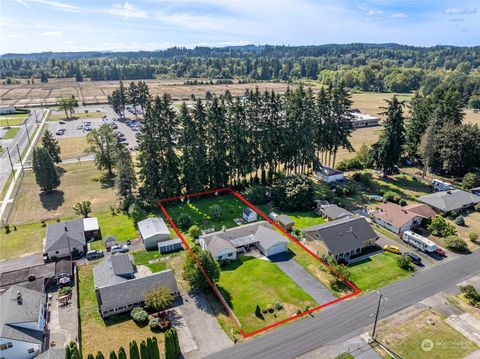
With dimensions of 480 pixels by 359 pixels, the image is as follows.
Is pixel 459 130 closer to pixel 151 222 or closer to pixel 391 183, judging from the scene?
pixel 391 183

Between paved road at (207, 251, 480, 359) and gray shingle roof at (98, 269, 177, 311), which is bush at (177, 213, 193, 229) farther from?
paved road at (207, 251, 480, 359)

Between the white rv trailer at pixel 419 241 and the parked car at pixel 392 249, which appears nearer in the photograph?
the white rv trailer at pixel 419 241

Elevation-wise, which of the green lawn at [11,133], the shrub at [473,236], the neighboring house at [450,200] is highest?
the green lawn at [11,133]

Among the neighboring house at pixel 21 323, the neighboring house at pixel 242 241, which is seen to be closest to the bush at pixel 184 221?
the neighboring house at pixel 242 241

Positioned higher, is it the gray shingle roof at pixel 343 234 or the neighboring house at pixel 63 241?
the gray shingle roof at pixel 343 234

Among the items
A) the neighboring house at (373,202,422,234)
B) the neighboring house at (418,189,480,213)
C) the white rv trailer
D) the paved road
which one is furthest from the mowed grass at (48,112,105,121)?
the paved road

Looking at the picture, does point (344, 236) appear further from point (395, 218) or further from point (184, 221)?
point (184, 221)

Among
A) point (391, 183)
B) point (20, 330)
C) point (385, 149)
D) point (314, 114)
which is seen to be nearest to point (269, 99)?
point (314, 114)

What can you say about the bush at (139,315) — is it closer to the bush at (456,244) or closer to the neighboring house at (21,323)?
the neighboring house at (21,323)
